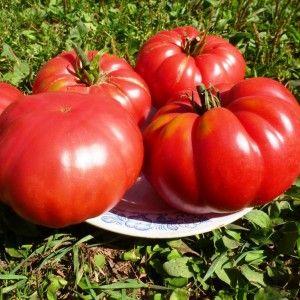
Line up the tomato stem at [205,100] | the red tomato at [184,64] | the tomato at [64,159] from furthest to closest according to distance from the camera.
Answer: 1. the red tomato at [184,64]
2. the tomato stem at [205,100]
3. the tomato at [64,159]

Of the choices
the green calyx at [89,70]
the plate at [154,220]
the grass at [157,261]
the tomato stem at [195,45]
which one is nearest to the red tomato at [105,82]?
the green calyx at [89,70]

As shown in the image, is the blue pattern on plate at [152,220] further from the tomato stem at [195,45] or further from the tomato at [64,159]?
the tomato stem at [195,45]

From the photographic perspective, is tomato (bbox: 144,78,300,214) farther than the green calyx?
No

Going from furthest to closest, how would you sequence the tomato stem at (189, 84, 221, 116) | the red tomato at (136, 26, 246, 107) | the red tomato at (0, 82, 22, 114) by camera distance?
the red tomato at (136, 26, 246, 107) → the red tomato at (0, 82, 22, 114) → the tomato stem at (189, 84, 221, 116)

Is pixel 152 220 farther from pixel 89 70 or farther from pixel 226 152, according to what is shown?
pixel 89 70

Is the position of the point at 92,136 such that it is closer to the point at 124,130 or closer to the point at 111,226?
the point at 124,130

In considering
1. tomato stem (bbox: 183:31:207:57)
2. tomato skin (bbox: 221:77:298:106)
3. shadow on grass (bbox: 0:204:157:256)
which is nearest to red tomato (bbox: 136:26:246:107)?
tomato stem (bbox: 183:31:207:57)

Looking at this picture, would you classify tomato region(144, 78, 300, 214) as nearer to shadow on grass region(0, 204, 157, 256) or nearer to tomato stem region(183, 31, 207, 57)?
shadow on grass region(0, 204, 157, 256)
